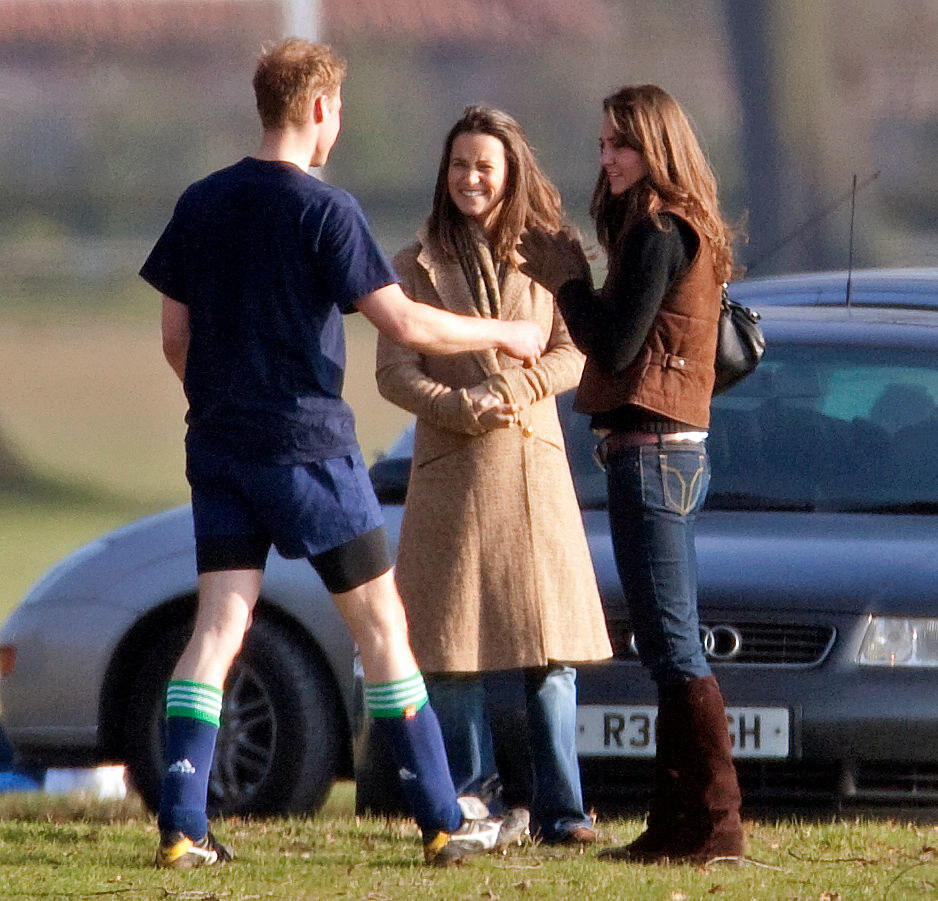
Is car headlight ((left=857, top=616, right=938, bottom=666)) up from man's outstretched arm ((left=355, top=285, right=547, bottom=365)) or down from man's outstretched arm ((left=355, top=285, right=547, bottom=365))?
down

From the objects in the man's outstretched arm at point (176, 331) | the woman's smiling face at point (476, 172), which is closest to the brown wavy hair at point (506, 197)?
the woman's smiling face at point (476, 172)

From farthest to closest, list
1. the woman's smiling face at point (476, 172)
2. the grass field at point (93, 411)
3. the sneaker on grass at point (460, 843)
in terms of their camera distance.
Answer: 1. the grass field at point (93, 411)
2. the woman's smiling face at point (476, 172)
3. the sneaker on grass at point (460, 843)

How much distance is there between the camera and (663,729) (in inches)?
167

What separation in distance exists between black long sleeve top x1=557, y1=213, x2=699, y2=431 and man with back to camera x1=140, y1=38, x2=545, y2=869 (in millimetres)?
204

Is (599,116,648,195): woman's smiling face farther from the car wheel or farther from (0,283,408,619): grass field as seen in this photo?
(0,283,408,619): grass field

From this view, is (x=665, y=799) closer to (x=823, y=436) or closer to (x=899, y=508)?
(x=899, y=508)

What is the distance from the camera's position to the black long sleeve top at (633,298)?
13.4 ft

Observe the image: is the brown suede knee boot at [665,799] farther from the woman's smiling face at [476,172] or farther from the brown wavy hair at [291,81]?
the brown wavy hair at [291,81]

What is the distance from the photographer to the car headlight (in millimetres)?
4766

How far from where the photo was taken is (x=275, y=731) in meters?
5.31

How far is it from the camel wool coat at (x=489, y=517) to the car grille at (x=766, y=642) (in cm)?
29

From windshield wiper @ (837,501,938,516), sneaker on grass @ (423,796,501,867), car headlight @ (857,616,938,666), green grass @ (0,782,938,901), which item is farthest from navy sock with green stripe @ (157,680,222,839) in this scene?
windshield wiper @ (837,501,938,516)

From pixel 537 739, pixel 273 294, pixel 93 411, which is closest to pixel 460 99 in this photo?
pixel 93 411

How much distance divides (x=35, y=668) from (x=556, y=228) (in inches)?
73.8
